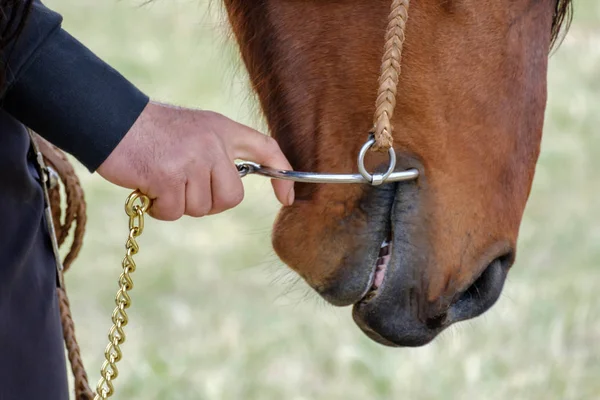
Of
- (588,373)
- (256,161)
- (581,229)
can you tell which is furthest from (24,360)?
(581,229)

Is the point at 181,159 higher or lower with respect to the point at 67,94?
lower

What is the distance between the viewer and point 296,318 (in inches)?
139

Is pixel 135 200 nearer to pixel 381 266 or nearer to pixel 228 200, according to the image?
pixel 228 200

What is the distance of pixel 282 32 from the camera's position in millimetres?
1413

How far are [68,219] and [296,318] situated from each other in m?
2.07

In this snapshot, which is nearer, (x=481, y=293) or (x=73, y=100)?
(x=73, y=100)

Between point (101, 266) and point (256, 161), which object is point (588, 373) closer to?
point (101, 266)

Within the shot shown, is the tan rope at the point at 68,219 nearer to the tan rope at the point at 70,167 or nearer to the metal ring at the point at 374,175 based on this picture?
the tan rope at the point at 70,167

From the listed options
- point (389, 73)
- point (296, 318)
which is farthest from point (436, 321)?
point (296, 318)

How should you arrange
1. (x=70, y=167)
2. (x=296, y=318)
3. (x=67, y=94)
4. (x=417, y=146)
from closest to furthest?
(x=67, y=94) < (x=417, y=146) < (x=70, y=167) < (x=296, y=318)

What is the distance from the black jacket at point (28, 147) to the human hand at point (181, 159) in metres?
0.02

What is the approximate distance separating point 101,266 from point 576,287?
1.92 m

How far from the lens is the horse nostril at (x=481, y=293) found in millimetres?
1426

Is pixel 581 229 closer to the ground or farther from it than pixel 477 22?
closer to the ground
